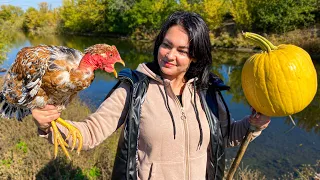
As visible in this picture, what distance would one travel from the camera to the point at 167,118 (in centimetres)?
190

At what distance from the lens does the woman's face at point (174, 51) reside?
1.88 m

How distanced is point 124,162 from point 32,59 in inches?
41.9

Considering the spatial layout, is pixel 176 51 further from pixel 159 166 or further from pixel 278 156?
pixel 278 156

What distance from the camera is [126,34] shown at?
4091 cm

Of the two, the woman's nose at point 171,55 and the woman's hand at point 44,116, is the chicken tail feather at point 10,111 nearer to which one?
the woman's hand at point 44,116

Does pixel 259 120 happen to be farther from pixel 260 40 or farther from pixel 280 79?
pixel 260 40

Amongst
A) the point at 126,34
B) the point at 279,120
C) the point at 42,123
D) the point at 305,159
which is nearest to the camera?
the point at 42,123

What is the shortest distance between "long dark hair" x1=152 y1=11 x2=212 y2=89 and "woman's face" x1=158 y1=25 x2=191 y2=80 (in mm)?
42

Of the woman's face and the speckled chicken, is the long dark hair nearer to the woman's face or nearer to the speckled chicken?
the woman's face

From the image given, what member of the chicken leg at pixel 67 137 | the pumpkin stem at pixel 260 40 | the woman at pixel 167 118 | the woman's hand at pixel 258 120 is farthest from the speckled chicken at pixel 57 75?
the woman's hand at pixel 258 120

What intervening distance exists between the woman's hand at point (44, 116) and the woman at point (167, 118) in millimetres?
57

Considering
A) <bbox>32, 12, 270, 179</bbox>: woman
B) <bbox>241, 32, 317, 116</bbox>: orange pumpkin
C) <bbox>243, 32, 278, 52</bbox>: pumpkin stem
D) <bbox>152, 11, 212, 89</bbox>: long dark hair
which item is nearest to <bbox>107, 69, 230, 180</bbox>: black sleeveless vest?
<bbox>32, 12, 270, 179</bbox>: woman

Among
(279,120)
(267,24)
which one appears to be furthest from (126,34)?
(279,120)

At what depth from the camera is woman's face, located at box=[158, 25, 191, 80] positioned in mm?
1877
